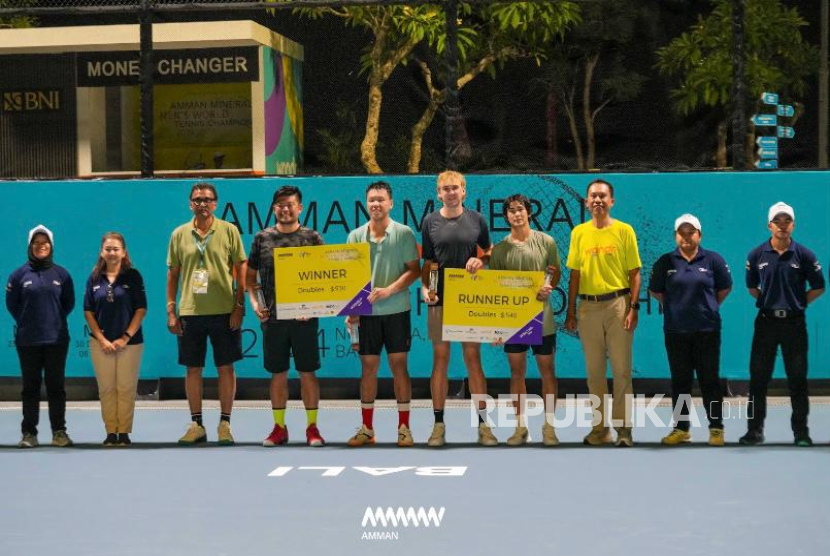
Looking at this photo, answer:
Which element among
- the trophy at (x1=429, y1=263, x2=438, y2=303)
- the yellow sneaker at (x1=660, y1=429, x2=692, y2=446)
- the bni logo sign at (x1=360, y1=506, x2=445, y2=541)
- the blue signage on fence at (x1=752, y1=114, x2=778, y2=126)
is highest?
the blue signage on fence at (x1=752, y1=114, x2=778, y2=126)

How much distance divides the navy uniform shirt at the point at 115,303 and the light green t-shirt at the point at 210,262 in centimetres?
36

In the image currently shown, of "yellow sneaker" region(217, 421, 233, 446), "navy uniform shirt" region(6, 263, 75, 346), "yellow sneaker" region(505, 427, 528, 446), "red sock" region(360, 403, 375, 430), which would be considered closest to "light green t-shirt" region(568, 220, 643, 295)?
"yellow sneaker" region(505, 427, 528, 446)

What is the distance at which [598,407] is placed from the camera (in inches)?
431

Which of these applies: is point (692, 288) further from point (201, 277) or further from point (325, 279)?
point (201, 277)

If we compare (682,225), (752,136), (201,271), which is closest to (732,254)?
(752,136)

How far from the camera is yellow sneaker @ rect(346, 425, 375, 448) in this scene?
10.8 metres

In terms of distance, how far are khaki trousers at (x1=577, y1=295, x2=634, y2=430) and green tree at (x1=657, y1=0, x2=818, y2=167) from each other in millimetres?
3820

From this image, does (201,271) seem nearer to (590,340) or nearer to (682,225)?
(590,340)

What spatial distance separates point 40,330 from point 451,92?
14.3 ft

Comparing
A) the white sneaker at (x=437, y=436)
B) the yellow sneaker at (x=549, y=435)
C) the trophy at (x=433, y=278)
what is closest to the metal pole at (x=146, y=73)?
the trophy at (x=433, y=278)

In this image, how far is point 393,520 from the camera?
7.98 m

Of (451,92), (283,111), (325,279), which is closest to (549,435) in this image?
(325,279)

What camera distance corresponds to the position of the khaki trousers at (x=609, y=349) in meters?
10.8

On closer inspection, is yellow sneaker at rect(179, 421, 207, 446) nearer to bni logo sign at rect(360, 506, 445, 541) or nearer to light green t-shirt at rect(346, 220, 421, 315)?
light green t-shirt at rect(346, 220, 421, 315)
